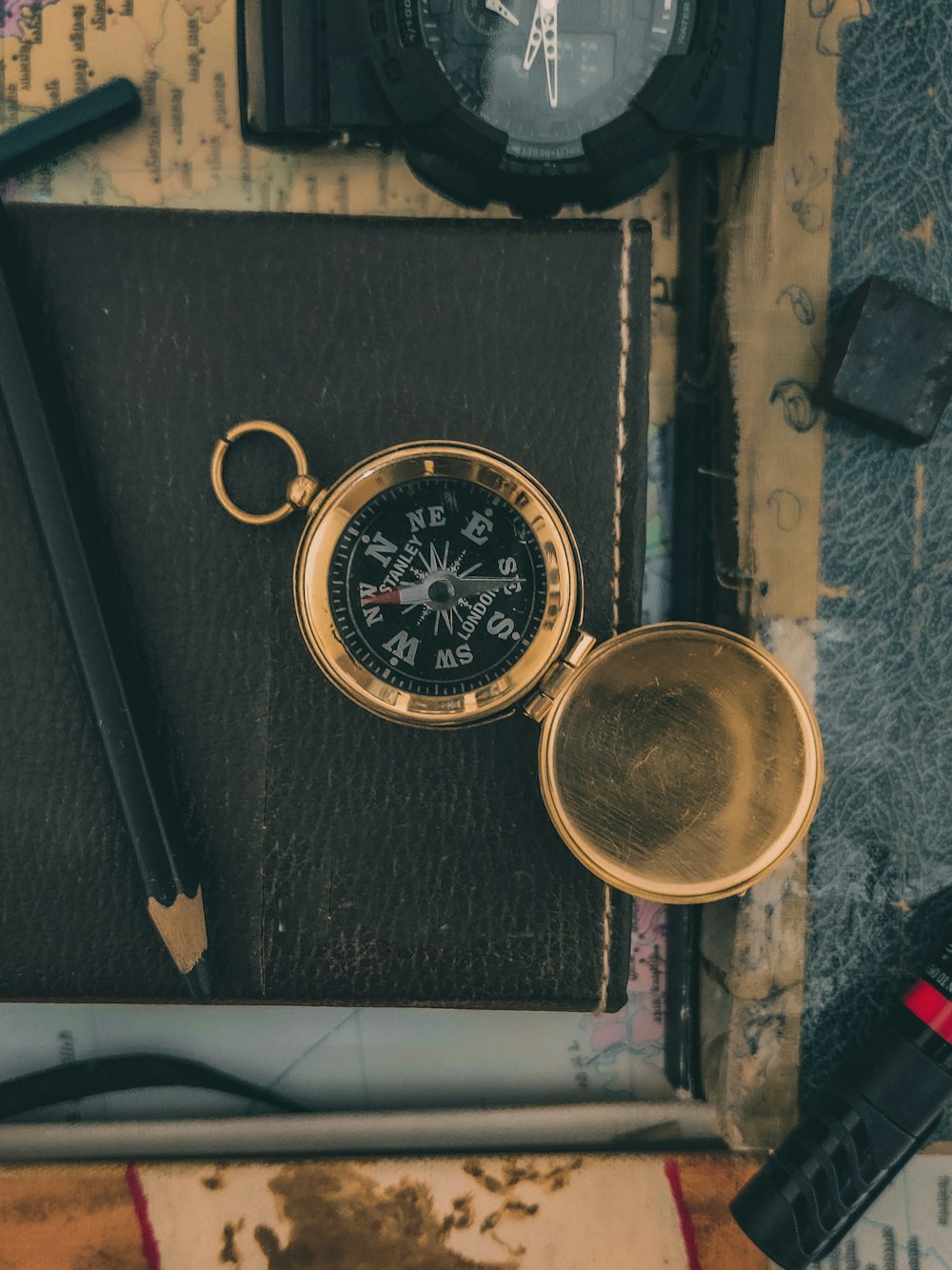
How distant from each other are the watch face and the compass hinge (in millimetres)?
343

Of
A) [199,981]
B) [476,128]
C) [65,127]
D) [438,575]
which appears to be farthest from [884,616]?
[65,127]

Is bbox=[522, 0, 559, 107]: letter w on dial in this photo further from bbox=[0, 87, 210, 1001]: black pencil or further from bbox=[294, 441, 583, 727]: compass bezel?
bbox=[0, 87, 210, 1001]: black pencil

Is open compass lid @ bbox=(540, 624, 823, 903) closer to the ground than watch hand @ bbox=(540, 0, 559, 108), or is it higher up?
closer to the ground

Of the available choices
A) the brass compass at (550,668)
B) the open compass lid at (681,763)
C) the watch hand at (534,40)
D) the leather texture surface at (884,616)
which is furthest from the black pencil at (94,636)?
the leather texture surface at (884,616)

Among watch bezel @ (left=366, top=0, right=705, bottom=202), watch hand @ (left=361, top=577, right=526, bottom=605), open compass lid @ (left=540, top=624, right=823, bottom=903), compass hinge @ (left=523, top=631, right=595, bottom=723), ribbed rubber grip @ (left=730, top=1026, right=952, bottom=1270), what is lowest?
ribbed rubber grip @ (left=730, top=1026, right=952, bottom=1270)

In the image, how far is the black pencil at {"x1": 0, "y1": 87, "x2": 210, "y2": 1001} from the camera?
0.63 meters

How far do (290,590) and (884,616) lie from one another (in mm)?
466

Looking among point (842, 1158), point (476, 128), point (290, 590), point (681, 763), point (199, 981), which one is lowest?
point (842, 1158)

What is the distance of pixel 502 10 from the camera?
0.65 m

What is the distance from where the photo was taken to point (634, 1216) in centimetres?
76

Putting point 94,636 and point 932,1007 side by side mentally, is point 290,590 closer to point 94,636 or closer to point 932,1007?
point 94,636

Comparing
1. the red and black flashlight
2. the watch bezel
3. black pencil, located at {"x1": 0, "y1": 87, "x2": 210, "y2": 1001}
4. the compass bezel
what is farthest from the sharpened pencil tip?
the watch bezel

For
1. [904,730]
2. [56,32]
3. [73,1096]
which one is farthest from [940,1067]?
[56,32]

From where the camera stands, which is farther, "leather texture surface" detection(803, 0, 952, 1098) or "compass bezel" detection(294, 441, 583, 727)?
"leather texture surface" detection(803, 0, 952, 1098)
